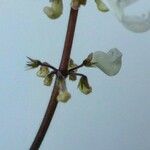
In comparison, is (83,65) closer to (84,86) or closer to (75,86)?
(84,86)

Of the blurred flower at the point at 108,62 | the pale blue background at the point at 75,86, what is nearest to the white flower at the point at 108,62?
the blurred flower at the point at 108,62

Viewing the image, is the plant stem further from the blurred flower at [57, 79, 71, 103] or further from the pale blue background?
the pale blue background

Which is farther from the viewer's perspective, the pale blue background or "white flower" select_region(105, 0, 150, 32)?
the pale blue background

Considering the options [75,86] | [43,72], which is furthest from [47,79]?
[75,86]

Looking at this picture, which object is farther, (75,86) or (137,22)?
(75,86)

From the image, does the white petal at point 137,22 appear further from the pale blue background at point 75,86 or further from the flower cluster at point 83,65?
the pale blue background at point 75,86

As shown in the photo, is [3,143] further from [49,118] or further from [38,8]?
[49,118]

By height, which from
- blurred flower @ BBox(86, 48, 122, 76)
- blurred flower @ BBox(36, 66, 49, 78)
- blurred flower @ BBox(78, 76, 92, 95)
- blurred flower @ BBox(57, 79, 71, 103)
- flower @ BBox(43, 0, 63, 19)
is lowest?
blurred flower @ BBox(57, 79, 71, 103)

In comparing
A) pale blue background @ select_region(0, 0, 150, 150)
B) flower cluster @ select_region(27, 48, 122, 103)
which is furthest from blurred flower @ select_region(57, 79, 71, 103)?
pale blue background @ select_region(0, 0, 150, 150)
